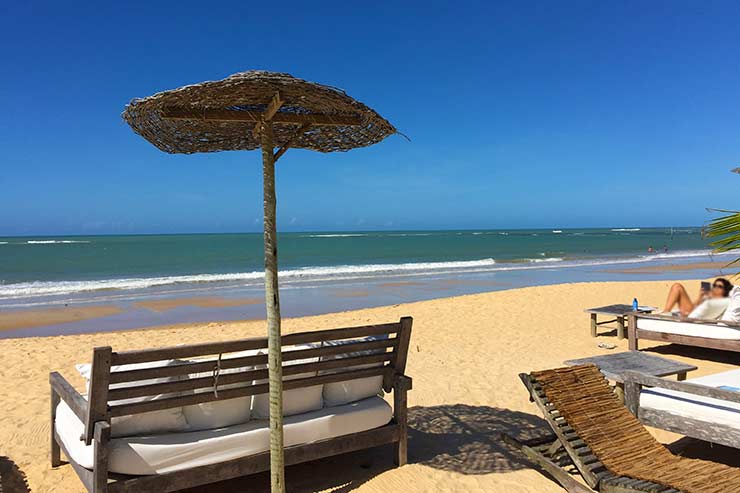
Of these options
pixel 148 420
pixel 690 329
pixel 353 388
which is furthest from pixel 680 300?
pixel 148 420

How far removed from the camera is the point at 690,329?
22.9 feet

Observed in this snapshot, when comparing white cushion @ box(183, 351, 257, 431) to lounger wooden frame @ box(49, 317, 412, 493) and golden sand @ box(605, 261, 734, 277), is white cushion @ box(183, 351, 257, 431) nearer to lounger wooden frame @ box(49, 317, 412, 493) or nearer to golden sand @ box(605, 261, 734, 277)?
lounger wooden frame @ box(49, 317, 412, 493)

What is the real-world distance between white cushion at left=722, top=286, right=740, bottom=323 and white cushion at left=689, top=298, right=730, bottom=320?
0.85 feet

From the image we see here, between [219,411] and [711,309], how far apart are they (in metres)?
6.90

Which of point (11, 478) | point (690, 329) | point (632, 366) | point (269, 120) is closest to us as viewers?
point (269, 120)

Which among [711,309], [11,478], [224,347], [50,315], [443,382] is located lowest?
[50,315]

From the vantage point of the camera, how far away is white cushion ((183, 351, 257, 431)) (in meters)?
3.06

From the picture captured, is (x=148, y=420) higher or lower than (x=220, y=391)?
lower

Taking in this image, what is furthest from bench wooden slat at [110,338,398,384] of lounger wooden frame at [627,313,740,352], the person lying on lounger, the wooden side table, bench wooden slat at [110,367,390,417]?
the person lying on lounger

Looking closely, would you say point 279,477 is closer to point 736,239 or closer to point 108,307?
point 736,239

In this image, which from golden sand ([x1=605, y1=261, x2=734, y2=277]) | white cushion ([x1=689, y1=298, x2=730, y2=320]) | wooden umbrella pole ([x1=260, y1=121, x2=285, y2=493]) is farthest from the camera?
golden sand ([x1=605, y1=261, x2=734, y2=277])

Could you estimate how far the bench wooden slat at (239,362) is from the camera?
9.05 feet

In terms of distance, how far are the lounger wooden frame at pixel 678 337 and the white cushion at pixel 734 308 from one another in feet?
0.46

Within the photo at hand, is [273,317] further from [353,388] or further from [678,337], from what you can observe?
[678,337]
